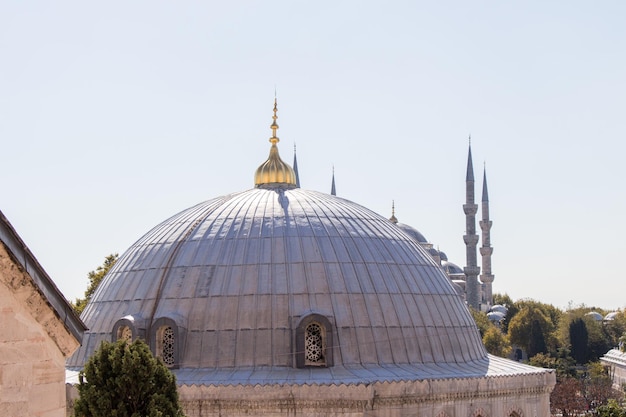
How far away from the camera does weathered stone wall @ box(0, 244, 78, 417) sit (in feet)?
19.0

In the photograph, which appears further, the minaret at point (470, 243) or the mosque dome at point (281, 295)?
the minaret at point (470, 243)

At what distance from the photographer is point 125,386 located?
12969mm

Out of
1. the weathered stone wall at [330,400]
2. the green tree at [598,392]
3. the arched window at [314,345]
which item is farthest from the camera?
the green tree at [598,392]

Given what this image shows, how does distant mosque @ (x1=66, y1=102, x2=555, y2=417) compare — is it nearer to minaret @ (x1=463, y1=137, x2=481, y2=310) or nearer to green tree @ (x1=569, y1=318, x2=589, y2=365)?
minaret @ (x1=463, y1=137, x2=481, y2=310)

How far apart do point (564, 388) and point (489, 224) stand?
4021 cm

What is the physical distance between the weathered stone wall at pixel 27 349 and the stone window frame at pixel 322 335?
12.7 m

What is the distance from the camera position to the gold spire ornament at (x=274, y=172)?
23875mm

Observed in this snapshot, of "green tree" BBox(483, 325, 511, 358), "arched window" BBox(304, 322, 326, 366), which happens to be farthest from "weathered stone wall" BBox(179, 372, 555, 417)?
"green tree" BBox(483, 325, 511, 358)

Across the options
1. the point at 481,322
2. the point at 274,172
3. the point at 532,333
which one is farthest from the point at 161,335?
the point at 532,333

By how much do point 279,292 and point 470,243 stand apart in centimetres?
6067

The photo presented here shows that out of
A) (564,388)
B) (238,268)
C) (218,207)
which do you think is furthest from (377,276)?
(564,388)

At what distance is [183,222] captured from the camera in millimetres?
22344

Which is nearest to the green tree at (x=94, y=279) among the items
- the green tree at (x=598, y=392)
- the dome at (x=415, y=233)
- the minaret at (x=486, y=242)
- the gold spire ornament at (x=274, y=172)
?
the gold spire ornament at (x=274, y=172)

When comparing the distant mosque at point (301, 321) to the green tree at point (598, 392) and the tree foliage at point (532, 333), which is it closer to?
the green tree at point (598, 392)
